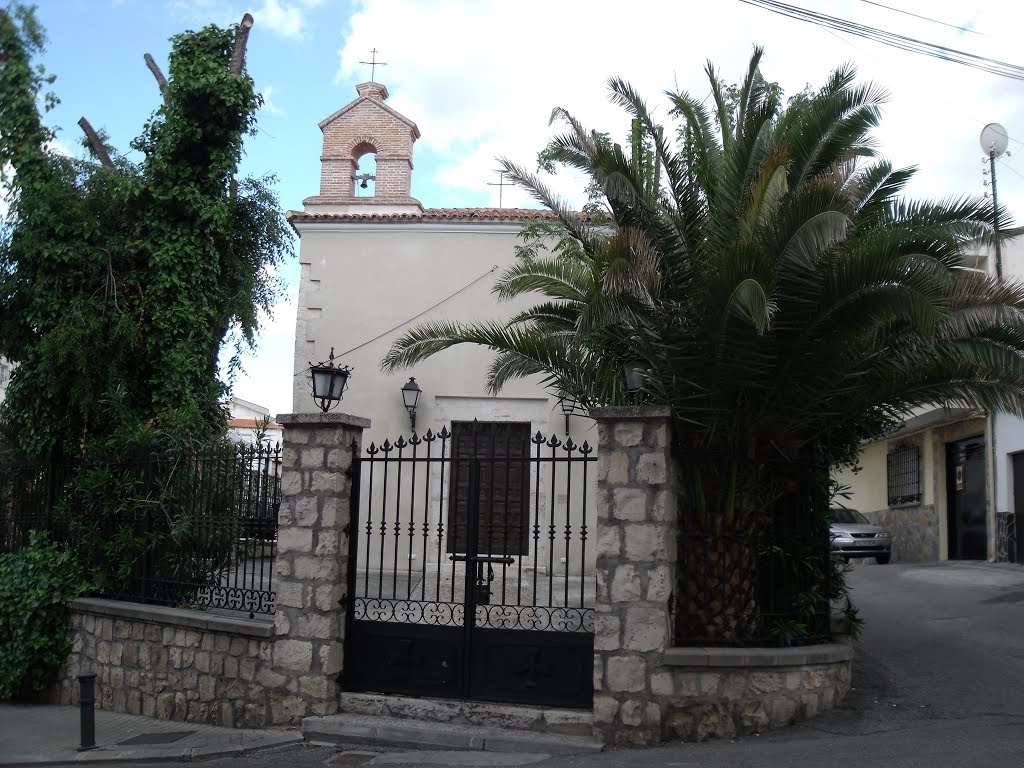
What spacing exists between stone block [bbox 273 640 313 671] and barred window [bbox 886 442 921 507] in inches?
693

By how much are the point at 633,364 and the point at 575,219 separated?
1788mm

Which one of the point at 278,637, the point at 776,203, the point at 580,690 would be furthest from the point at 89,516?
the point at 776,203

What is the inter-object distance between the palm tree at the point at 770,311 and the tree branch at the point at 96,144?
749 centimetres

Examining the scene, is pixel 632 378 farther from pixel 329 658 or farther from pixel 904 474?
pixel 904 474

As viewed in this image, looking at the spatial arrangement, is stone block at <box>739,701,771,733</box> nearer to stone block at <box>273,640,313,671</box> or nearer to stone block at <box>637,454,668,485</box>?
stone block at <box>637,454,668,485</box>

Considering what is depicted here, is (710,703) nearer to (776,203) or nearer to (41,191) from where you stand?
(776,203)

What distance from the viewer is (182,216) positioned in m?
12.2

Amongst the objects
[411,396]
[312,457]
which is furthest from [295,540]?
[411,396]

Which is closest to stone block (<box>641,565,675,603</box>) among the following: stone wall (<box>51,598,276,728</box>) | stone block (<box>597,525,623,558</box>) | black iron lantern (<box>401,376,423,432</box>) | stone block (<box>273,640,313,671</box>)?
stone block (<box>597,525,623,558</box>)

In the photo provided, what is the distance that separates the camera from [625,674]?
22.3ft

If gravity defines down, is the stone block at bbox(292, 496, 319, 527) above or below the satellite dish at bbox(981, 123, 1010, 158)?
below

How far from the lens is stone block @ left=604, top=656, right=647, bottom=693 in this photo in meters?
6.76

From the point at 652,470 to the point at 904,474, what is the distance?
58.6ft

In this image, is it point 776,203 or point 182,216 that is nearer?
point 776,203
